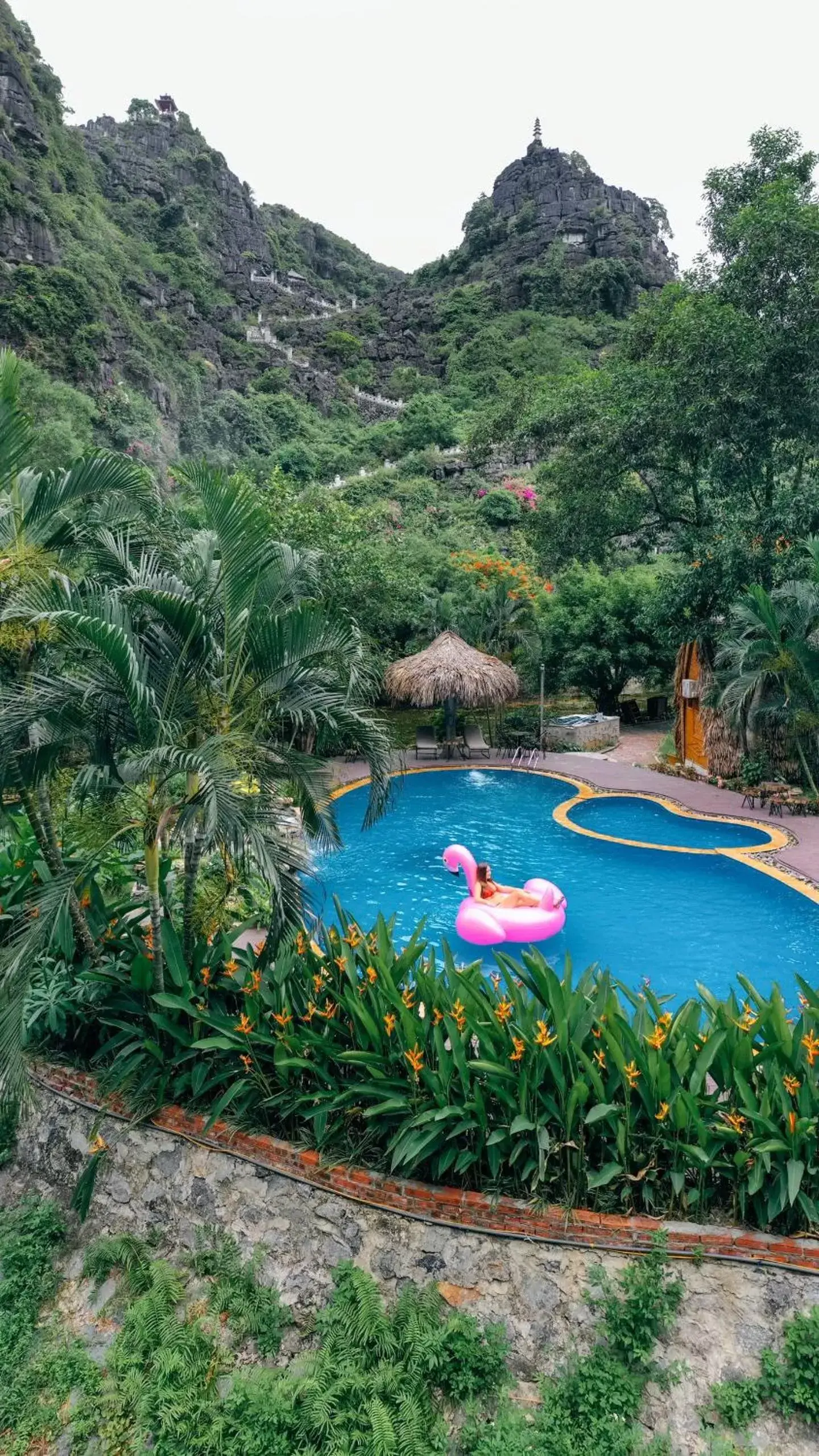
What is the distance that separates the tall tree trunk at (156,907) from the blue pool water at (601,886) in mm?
1267

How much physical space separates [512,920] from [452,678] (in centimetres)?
789

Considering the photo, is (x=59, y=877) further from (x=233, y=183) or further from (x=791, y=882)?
(x=233, y=183)

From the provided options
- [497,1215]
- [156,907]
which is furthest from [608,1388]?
[156,907]

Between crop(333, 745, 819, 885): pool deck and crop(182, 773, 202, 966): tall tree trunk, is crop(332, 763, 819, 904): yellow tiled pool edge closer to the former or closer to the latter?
crop(333, 745, 819, 885): pool deck

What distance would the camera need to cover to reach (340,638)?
436 cm

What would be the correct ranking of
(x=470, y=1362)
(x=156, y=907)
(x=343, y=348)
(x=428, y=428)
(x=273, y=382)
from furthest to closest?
1. (x=343, y=348)
2. (x=273, y=382)
3. (x=428, y=428)
4. (x=156, y=907)
5. (x=470, y=1362)

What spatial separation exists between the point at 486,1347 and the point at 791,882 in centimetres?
671

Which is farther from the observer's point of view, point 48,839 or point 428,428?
point 428,428

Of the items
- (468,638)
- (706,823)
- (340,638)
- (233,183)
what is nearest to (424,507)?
(468,638)

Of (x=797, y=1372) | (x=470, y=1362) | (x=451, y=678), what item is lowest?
(x=470, y=1362)

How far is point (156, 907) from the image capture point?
4340mm

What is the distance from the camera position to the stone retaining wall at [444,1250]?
10.5 ft

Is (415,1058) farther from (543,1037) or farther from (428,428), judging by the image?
(428,428)

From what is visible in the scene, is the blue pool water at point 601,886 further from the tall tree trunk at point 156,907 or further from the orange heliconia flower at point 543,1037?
the orange heliconia flower at point 543,1037
